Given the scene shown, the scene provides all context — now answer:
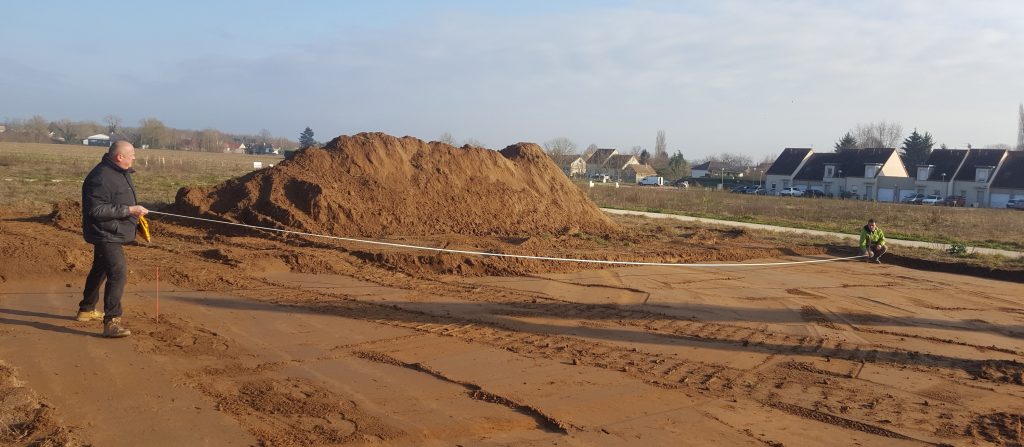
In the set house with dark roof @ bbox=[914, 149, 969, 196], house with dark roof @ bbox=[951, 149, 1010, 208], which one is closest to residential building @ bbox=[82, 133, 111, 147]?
house with dark roof @ bbox=[914, 149, 969, 196]

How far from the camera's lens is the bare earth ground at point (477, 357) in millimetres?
5488

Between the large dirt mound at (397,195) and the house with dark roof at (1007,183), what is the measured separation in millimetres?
54302

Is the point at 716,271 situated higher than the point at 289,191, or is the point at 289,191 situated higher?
the point at 289,191

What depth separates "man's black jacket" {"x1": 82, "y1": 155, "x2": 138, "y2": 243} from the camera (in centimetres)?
713

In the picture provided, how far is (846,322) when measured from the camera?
10789 millimetres

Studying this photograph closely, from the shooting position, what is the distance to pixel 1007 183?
61688 mm

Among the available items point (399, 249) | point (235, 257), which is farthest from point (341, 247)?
point (235, 257)

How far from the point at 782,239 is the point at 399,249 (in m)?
13.8

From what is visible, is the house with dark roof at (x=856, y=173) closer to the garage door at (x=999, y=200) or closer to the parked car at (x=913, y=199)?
the parked car at (x=913, y=199)

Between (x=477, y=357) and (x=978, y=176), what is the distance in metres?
70.3

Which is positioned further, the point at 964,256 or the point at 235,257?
the point at 964,256

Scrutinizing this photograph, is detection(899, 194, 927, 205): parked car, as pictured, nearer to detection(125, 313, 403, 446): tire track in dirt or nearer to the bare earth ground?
the bare earth ground

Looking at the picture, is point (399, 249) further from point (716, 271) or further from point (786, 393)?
point (786, 393)

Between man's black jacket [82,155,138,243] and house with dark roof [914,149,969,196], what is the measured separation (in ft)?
238
